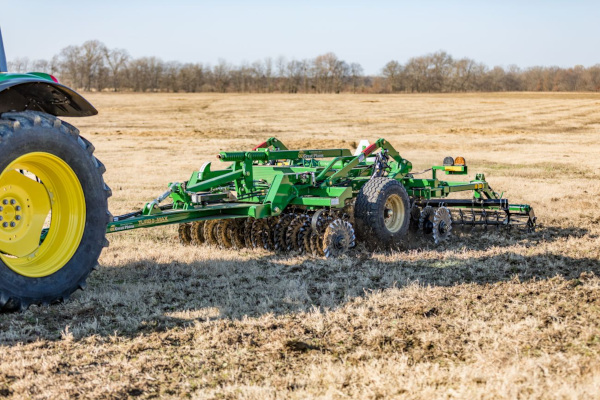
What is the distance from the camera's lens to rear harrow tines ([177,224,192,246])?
323 inches

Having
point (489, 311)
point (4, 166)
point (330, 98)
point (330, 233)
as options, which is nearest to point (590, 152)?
point (330, 233)

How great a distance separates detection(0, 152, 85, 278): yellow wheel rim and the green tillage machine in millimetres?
1203

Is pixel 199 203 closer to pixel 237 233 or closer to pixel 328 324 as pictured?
pixel 237 233

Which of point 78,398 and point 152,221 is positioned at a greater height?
point 152,221

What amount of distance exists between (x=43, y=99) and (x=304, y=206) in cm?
346

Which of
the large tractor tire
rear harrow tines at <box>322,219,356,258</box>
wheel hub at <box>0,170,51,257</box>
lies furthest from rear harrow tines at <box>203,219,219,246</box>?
wheel hub at <box>0,170,51,257</box>

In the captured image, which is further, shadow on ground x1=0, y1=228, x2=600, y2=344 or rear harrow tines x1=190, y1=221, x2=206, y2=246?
rear harrow tines x1=190, y1=221, x2=206, y2=246

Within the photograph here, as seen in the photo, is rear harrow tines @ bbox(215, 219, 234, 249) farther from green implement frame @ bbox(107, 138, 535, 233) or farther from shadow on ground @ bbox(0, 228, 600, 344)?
shadow on ground @ bbox(0, 228, 600, 344)

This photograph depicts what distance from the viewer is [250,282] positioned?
237 inches

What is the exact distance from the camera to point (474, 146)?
75.6ft

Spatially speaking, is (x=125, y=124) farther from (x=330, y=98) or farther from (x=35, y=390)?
(x=35, y=390)

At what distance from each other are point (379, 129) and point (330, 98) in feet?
65.9

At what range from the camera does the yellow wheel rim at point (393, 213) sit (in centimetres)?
801

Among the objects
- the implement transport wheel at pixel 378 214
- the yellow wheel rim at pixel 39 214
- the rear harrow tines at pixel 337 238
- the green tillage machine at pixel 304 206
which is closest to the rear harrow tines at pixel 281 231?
the green tillage machine at pixel 304 206
